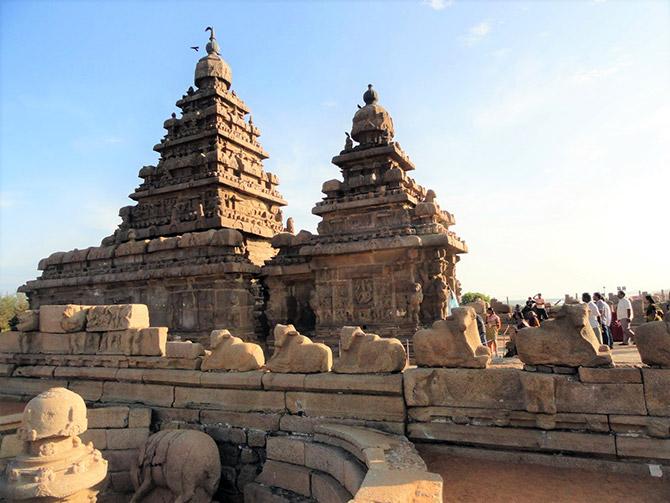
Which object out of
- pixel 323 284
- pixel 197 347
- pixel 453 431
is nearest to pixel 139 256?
pixel 323 284

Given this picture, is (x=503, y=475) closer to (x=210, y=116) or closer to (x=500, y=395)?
(x=500, y=395)

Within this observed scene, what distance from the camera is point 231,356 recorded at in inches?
237

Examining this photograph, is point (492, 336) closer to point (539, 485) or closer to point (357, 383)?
point (357, 383)

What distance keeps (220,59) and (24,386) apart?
1398cm

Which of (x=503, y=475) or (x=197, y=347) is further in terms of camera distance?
(x=197, y=347)

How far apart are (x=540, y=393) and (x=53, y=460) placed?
4.80 metres

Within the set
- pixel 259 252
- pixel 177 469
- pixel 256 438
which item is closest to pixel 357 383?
pixel 256 438

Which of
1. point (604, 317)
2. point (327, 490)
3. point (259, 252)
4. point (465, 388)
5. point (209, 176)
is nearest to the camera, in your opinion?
point (327, 490)

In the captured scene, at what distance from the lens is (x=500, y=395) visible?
14.6 feet

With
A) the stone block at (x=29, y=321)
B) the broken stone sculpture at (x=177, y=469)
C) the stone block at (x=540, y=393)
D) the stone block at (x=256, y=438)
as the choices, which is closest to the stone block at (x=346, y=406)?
the stone block at (x=256, y=438)

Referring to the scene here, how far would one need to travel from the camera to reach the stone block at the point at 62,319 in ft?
24.2

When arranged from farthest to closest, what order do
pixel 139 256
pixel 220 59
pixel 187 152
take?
pixel 220 59 < pixel 187 152 < pixel 139 256

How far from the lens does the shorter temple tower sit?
31.1 feet

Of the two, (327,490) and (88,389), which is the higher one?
(88,389)
